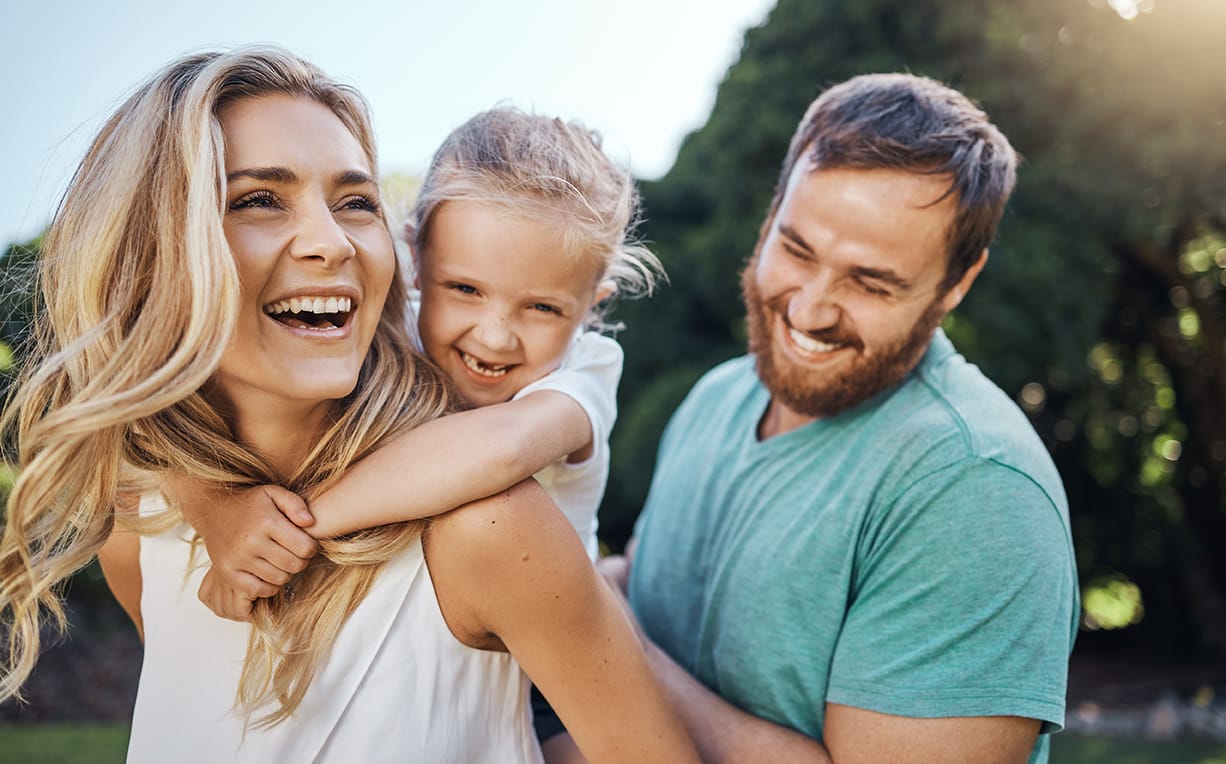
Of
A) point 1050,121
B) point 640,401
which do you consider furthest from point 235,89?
point 1050,121

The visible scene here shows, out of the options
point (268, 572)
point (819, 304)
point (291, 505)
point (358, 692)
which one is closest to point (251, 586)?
point (268, 572)

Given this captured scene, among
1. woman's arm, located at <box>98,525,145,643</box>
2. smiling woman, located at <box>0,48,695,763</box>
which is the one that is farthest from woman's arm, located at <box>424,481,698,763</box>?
woman's arm, located at <box>98,525,145,643</box>

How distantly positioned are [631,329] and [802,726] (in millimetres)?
5020

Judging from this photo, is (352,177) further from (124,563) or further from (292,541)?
(124,563)

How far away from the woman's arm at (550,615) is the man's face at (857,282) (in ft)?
3.44

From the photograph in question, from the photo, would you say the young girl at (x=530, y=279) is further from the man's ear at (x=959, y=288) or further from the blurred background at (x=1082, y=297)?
the blurred background at (x=1082, y=297)

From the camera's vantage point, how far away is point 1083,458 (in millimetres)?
7086

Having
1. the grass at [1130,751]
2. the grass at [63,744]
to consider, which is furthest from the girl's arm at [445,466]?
the grass at [1130,751]

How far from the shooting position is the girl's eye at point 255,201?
164cm

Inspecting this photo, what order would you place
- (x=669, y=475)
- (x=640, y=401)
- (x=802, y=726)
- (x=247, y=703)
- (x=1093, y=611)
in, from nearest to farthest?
(x=247, y=703)
(x=802, y=726)
(x=669, y=475)
(x=640, y=401)
(x=1093, y=611)

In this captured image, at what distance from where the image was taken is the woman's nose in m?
1.67

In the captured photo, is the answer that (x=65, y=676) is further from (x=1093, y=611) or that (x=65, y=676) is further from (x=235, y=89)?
(x=1093, y=611)

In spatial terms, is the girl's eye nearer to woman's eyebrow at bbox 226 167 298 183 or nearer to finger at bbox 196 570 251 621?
woman's eyebrow at bbox 226 167 298 183

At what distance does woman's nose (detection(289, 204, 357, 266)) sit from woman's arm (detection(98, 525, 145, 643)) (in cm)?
70
